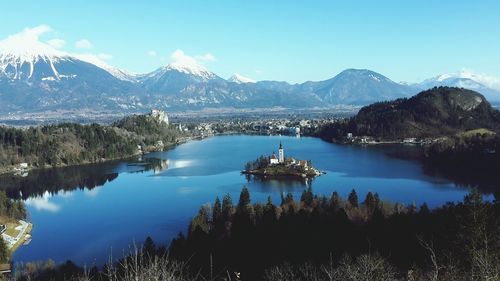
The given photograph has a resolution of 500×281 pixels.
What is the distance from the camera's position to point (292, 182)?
73.9ft

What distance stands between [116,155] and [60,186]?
11.2 metres

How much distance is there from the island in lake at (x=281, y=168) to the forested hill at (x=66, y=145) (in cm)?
1169

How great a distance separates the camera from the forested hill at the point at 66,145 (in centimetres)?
3102

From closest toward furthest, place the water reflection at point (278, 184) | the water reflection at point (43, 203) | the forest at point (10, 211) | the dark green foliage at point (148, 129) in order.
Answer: the forest at point (10, 211), the water reflection at point (43, 203), the water reflection at point (278, 184), the dark green foliage at point (148, 129)

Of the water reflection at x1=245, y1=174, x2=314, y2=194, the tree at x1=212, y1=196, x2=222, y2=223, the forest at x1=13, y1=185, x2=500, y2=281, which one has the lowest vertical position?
the water reflection at x1=245, y1=174, x2=314, y2=194

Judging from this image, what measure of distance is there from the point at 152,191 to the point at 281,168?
6401mm

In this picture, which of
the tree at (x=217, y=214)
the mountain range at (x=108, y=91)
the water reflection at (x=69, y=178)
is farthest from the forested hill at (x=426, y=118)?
the mountain range at (x=108, y=91)

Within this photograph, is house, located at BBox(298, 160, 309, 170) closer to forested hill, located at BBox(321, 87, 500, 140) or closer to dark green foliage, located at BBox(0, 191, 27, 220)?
dark green foliage, located at BBox(0, 191, 27, 220)

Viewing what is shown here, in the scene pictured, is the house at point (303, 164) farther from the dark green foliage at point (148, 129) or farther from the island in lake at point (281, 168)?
the dark green foliage at point (148, 129)

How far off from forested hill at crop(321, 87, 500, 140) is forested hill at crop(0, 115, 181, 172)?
16.4 meters

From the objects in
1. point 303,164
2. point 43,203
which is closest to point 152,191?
point 43,203

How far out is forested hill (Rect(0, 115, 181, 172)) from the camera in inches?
1221

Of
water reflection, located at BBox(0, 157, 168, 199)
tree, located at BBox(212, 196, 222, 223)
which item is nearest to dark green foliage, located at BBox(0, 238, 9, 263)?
tree, located at BBox(212, 196, 222, 223)

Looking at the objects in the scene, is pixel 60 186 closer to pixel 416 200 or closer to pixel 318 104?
pixel 416 200
